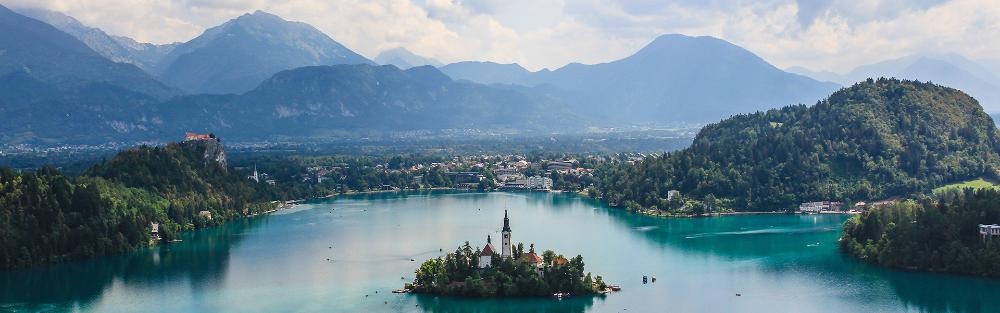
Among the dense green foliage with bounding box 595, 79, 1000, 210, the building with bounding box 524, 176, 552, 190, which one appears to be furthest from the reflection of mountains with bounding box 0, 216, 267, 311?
the building with bounding box 524, 176, 552, 190

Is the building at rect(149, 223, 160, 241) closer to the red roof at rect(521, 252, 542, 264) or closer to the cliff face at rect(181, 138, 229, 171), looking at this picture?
the cliff face at rect(181, 138, 229, 171)

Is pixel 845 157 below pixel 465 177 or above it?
above

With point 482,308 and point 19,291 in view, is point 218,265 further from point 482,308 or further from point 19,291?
point 482,308

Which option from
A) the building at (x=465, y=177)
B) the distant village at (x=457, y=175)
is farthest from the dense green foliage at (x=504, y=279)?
the building at (x=465, y=177)

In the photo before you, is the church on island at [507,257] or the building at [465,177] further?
the building at [465,177]

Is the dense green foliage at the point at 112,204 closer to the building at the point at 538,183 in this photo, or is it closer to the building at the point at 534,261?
the building at the point at 534,261

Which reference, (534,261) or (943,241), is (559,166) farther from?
(534,261)

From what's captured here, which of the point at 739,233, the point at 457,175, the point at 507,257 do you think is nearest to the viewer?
the point at 507,257

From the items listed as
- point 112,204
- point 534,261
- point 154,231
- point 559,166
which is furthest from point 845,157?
point 112,204
